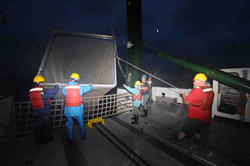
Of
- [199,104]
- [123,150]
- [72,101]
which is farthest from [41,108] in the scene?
[199,104]

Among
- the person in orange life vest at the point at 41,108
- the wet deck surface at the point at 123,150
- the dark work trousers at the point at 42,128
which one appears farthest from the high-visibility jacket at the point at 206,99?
the dark work trousers at the point at 42,128

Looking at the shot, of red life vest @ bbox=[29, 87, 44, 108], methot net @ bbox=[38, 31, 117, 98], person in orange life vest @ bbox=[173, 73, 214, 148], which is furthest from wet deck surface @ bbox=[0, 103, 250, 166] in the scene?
methot net @ bbox=[38, 31, 117, 98]

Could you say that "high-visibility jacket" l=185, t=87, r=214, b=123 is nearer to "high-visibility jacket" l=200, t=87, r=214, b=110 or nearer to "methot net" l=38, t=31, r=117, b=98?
"high-visibility jacket" l=200, t=87, r=214, b=110

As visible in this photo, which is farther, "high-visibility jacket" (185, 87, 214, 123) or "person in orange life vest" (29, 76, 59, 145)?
"person in orange life vest" (29, 76, 59, 145)

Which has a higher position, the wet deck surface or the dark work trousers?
the dark work trousers

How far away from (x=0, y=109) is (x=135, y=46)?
17.0 ft

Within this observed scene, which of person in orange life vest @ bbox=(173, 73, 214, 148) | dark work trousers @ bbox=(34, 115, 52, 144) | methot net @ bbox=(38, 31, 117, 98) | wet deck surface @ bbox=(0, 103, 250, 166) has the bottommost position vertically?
wet deck surface @ bbox=(0, 103, 250, 166)

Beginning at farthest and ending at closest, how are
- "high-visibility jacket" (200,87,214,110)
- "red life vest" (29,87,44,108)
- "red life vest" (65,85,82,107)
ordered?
"red life vest" (65,85,82,107)
"red life vest" (29,87,44,108)
"high-visibility jacket" (200,87,214,110)

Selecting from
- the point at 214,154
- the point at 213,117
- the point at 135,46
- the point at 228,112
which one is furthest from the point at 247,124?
the point at 135,46

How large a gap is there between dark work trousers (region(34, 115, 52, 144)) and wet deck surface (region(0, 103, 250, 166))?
0.16 meters

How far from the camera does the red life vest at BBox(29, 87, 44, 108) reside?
8.44 feet

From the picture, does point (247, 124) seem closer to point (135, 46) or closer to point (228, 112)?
point (228, 112)

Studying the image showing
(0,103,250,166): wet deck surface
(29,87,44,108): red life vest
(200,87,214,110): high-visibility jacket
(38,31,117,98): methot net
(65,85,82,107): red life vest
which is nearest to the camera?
(0,103,250,166): wet deck surface

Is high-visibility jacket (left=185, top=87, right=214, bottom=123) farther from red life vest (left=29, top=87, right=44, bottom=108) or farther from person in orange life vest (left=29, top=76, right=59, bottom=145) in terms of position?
red life vest (left=29, top=87, right=44, bottom=108)
